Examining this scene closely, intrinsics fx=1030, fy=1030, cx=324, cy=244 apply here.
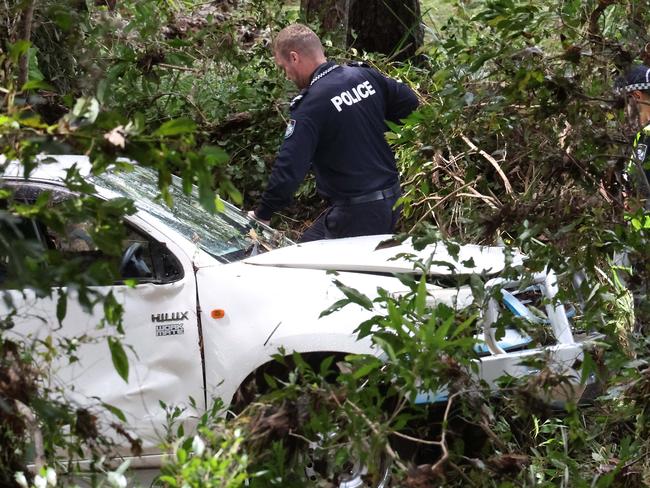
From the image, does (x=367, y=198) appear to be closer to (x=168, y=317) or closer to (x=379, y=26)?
(x=168, y=317)

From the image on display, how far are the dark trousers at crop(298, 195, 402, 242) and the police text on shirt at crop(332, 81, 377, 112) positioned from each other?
0.62 m

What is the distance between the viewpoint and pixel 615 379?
3.85m

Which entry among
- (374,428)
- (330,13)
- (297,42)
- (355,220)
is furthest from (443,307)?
(330,13)

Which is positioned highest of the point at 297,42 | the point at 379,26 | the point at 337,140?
the point at 297,42

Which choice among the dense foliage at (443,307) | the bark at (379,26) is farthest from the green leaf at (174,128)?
the bark at (379,26)

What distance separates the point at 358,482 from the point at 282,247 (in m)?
1.34

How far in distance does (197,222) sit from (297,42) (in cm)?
168

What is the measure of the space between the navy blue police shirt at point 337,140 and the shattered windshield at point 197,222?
49 cm

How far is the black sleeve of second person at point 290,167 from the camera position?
5.98 meters

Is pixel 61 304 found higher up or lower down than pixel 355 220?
higher up

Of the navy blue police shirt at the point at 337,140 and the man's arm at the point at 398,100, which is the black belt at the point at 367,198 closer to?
the navy blue police shirt at the point at 337,140

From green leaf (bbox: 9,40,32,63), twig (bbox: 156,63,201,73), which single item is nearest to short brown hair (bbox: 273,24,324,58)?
twig (bbox: 156,63,201,73)

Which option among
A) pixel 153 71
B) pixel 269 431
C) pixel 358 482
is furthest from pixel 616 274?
pixel 153 71

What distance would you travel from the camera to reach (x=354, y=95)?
6.29 m
